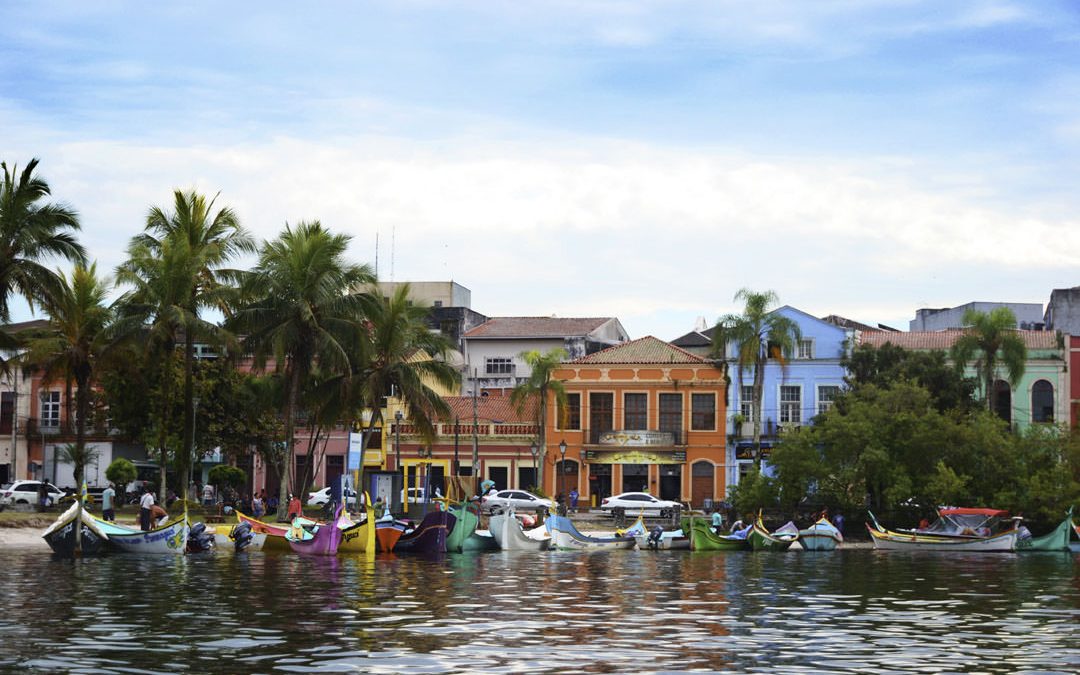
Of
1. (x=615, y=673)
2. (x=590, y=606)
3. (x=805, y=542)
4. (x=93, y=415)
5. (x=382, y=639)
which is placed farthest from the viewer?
(x=93, y=415)

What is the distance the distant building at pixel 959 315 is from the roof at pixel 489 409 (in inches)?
1151

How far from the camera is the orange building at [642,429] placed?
7838 centimetres

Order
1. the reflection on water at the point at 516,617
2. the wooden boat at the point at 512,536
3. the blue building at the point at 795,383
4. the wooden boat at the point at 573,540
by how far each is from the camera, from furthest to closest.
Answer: the blue building at the point at 795,383
the wooden boat at the point at 573,540
the wooden boat at the point at 512,536
the reflection on water at the point at 516,617

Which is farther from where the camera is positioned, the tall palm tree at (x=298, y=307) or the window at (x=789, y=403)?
the window at (x=789, y=403)

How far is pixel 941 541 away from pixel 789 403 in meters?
22.7

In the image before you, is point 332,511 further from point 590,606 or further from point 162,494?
point 590,606

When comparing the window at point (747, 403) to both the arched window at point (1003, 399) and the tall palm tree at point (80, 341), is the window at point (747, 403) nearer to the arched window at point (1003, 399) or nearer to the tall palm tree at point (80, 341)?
the arched window at point (1003, 399)

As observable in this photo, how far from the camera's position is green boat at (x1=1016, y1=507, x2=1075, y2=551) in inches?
2180

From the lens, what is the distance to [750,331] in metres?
73.6

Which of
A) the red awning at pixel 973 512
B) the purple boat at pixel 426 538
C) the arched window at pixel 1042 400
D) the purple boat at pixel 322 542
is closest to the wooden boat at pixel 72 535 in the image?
the purple boat at pixel 322 542

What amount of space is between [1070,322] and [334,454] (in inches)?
1689

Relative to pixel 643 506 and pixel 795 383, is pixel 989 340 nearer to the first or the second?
pixel 795 383

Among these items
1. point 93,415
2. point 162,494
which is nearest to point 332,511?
point 162,494

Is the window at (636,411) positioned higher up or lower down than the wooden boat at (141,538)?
higher up
